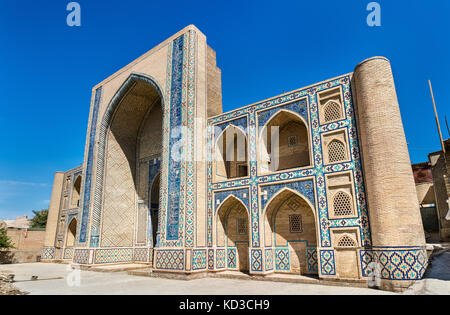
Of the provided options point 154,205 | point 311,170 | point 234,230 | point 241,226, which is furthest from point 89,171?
point 311,170

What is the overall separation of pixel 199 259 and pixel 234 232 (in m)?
1.33

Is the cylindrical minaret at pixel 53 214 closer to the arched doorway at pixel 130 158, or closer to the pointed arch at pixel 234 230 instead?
the arched doorway at pixel 130 158

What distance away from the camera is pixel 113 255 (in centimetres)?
1184

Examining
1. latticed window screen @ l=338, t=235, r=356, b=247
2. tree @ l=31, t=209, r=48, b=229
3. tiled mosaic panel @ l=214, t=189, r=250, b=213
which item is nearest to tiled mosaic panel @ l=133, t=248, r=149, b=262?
tiled mosaic panel @ l=214, t=189, r=250, b=213

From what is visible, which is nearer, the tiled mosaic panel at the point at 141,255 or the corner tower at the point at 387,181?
the corner tower at the point at 387,181

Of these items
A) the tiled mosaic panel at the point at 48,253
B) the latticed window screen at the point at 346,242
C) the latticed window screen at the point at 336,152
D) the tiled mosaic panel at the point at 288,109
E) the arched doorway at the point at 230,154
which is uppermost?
the tiled mosaic panel at the point at 288,109

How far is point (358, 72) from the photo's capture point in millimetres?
7102

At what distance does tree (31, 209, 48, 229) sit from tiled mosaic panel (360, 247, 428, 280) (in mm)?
29626

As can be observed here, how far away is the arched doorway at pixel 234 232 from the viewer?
890cm

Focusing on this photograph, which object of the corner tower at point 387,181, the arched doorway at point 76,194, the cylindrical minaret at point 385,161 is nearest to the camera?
the corner tower at point 387,181

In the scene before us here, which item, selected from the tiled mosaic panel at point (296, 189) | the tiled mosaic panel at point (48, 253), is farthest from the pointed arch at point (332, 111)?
the tiled mosaic panel at point (48, 253)

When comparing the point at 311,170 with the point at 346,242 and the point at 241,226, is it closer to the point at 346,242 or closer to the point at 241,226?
the point at 346,242

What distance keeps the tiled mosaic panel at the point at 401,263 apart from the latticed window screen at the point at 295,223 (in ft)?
7.43
